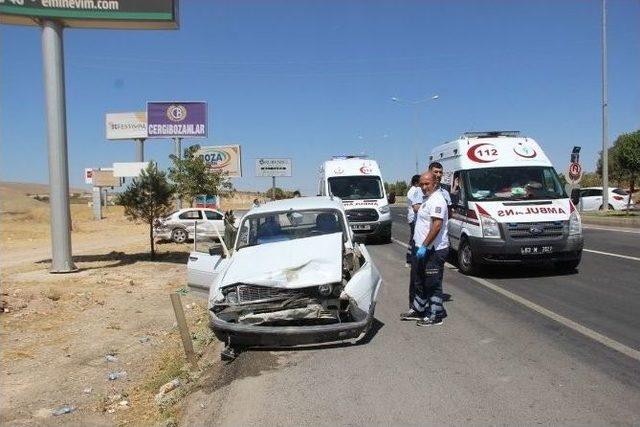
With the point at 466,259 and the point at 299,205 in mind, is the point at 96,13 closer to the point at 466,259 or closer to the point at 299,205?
the point at 299,205

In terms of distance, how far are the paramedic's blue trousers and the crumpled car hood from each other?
3.73 ft

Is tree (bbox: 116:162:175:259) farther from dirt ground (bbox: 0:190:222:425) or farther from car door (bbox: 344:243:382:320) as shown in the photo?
car door (bbox: 344:243:382:320)

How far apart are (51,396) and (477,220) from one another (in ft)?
24.9

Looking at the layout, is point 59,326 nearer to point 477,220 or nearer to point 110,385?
point 110,385

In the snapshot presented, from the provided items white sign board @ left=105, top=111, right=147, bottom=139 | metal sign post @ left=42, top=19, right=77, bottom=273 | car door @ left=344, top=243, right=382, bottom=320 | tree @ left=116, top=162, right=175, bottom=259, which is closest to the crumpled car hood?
car door @ left=344, top=243, right=382, bottom=320

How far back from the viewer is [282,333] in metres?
6.07

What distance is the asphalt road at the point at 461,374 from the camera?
15.3ft

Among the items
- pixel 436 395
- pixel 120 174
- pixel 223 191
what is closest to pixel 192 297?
pixel 436 395

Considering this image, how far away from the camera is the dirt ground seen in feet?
19.1

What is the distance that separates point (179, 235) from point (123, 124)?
1008 inches

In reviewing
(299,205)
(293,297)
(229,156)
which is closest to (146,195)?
(299,205)

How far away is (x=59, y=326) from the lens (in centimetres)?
947

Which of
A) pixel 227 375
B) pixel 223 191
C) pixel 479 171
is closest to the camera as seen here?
pixel 227 375

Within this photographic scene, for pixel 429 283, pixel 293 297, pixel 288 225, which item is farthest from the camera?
pixel 288 225
